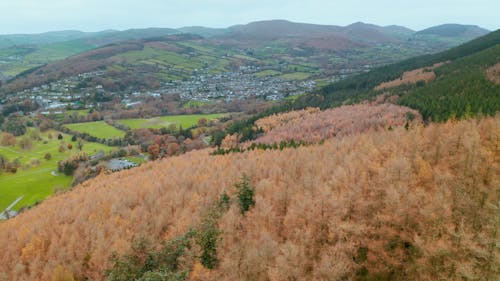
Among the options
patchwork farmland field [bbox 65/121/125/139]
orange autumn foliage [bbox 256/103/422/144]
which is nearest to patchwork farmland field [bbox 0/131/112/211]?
patchwork farmland field [bbox 65/121/125/139]

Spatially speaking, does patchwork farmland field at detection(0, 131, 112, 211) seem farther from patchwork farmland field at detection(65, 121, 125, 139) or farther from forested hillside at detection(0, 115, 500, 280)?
forested hillside at detection(0, 115, 500, 280)

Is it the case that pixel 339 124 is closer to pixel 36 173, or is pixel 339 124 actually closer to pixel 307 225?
pixel 307 225

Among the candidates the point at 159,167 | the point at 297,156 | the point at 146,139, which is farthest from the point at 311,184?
the point at 146,139

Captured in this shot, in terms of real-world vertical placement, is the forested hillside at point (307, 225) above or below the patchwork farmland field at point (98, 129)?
above

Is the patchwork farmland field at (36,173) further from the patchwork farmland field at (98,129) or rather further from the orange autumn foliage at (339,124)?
the orange autumn foliage at (339,124)

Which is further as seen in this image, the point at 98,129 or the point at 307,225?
the point at 98,129

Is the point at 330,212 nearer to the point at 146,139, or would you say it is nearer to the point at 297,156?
the point at 297,156

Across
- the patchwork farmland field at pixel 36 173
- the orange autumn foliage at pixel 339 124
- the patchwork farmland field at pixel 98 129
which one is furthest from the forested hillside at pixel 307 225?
the patchwork farmland field at pixel 98 129

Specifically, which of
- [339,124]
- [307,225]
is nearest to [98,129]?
[339,124]
